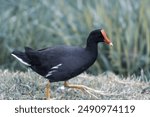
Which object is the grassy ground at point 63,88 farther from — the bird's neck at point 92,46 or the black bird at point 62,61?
the bird's neck at point 92,46

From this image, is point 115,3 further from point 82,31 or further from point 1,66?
point 1,66

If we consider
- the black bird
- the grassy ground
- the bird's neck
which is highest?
the bird's neck

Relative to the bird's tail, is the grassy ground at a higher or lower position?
lower

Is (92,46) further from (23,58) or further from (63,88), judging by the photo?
(23,58)

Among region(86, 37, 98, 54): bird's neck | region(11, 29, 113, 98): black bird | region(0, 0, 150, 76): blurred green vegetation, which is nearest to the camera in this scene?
region(11, 29, 113, 98): black bird

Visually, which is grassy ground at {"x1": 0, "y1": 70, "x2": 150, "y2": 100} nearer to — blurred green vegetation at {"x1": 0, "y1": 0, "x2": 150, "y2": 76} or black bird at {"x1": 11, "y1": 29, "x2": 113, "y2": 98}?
black bird at {"x1": 11, "y1": 29, "x2": 113, "y2": 98}

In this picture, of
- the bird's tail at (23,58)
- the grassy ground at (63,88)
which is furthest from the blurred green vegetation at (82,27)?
the bird's tail at (23,58)

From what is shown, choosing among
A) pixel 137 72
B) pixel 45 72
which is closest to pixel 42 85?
pixel 45 72

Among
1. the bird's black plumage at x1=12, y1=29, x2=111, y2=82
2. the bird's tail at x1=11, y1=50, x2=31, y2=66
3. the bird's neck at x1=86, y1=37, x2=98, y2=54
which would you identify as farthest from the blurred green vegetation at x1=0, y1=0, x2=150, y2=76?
the bird's tail at x1=11, y1=50, x2=31, y2=66

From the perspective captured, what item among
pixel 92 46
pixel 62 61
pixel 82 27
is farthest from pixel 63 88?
pixel 82 27

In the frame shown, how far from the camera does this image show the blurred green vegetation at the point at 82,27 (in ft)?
28.6

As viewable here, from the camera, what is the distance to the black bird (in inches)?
229

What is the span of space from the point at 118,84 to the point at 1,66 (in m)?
2.85

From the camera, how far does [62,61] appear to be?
585 centimetres
